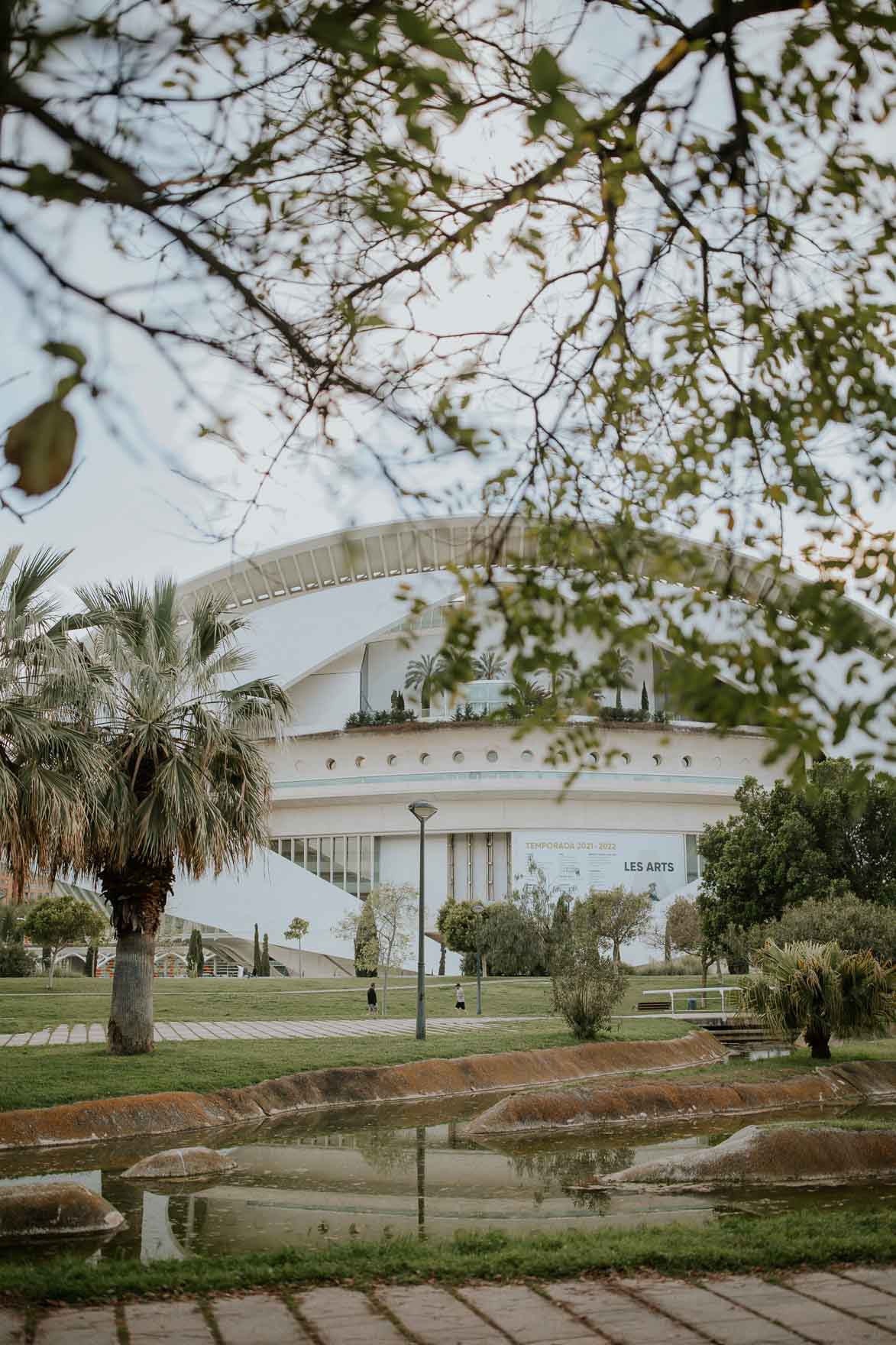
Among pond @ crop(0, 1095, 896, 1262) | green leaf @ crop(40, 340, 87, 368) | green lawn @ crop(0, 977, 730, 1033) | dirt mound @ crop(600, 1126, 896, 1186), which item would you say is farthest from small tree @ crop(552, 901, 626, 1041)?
green leaf @ crop(40, 340, 87, 368)

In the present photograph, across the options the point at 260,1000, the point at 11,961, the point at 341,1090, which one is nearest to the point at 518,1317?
the point at 341,1090

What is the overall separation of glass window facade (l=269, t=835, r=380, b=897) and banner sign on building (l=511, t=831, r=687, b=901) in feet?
24.1

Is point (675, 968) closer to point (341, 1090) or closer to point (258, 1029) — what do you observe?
point (258, 1029)

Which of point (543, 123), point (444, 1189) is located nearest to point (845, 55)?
point (543, 123)

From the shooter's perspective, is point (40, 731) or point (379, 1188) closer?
point (379, 1188)

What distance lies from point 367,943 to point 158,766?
24823mm

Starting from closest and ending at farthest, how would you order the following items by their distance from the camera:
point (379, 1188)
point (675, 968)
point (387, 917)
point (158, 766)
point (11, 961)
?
point (379, 1188) → point (158, 766) → point (387, 917) → point (11, 961) → point (675, 968)

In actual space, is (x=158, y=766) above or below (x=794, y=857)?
above

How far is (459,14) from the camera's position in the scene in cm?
439

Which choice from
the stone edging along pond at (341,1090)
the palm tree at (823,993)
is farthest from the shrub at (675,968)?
the palm tree at (823,993)

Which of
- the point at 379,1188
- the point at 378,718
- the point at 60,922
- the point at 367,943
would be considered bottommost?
the point at 379,1188

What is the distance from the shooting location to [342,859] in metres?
56.9

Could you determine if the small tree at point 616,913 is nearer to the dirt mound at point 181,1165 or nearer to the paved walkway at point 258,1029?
the paved walkway at point 258,1029

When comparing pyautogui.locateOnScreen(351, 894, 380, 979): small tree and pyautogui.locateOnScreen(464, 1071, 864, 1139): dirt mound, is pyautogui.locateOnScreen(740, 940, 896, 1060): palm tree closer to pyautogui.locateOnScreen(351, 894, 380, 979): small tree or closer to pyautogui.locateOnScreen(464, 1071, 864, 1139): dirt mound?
pyautogui.locateOnScreen(464, 1071, 864, 1139): dirt mound
